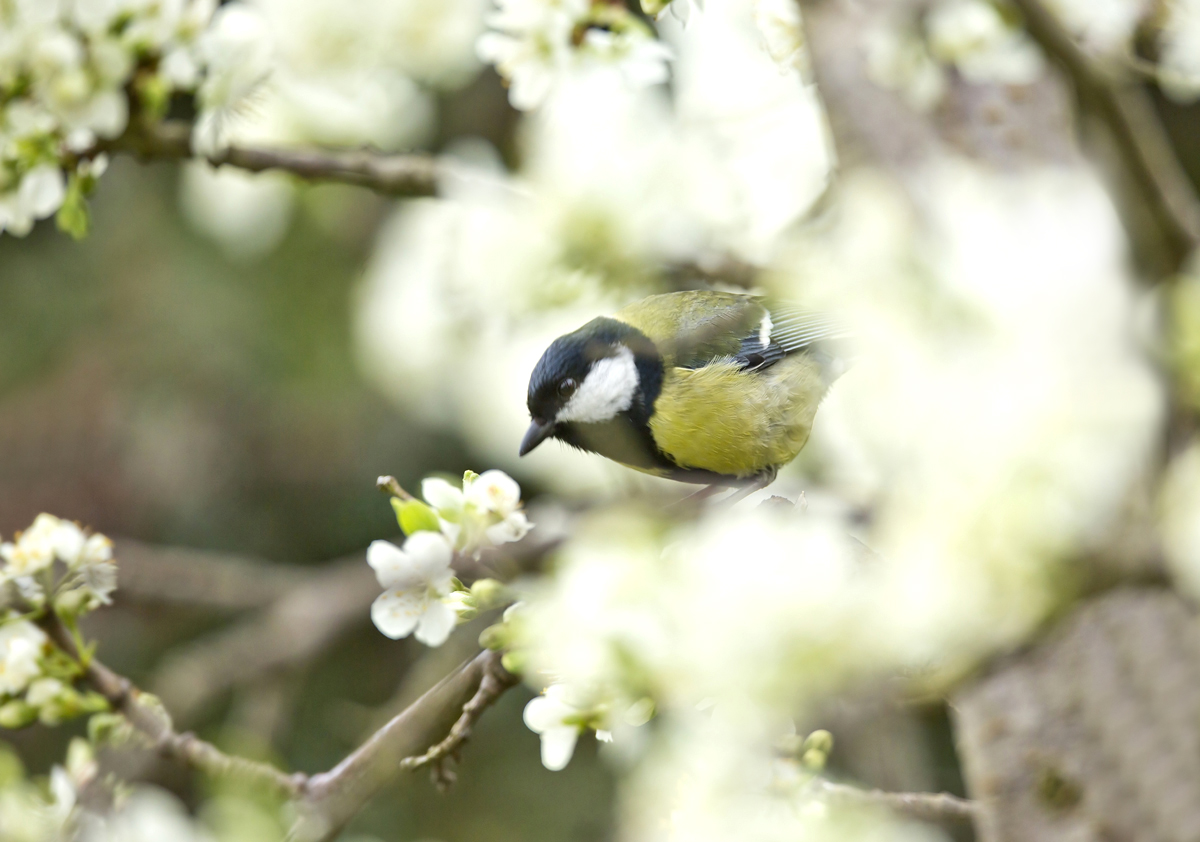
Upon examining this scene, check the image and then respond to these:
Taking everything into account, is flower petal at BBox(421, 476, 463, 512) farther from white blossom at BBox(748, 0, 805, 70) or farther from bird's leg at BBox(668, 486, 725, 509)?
white blossom at BBox(748, 0, 805, 70)

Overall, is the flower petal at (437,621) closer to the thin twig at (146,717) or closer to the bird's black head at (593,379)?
the thin twig at (146,717)

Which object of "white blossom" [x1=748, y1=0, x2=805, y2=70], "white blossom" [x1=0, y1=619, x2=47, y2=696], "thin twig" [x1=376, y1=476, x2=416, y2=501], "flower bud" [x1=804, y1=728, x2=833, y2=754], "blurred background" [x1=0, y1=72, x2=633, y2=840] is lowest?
"blurred background" [x1=0, y1=72, x2=633, y2=840]

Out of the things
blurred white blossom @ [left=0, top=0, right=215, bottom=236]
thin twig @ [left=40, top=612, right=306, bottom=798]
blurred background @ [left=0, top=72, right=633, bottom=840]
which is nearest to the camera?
thin twig @ [left=40, top=612, right=306, bottom=798]

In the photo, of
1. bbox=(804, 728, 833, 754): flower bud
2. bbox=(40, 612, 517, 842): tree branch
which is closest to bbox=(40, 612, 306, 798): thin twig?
bbox=(40, 612, 517, 842): tree branch

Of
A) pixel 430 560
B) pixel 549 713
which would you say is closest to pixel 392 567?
pixel 430 560

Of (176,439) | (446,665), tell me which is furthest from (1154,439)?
(176,439)

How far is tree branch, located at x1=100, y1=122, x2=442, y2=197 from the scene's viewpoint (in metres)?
0.88

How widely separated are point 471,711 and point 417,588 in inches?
2.8

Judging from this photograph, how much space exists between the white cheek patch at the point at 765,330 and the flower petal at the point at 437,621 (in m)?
0.60

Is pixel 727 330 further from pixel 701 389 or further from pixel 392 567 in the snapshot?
pixel 392 567

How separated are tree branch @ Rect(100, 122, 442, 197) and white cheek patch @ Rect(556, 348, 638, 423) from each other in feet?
0.83

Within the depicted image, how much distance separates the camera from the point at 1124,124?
90 centimetres

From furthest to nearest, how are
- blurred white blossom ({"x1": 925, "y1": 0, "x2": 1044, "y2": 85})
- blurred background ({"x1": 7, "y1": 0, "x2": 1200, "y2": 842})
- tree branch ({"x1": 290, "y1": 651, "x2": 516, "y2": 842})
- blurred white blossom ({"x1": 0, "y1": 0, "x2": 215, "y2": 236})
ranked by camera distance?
blurred white blossom ({"x1": 925, "y1": 0, "x2": 1044, "y2": 85}), blurred background ({"x1": 7, "y1": 0, "x2": 1200, "y2": 842}), blurred white blossom ({"x1": 0, "y1": 0, "x2": 215, "y2": 236}), tree branch ({"x1": 290, "y1": 651, "x2": 516, "y2": 842})

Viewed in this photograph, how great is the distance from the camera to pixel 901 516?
0.68m
